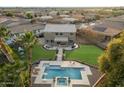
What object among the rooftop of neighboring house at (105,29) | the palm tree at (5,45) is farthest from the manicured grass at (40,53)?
the rooftop of neighboring house at (105,29)

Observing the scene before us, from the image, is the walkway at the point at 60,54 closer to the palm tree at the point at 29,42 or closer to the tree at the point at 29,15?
the palm tree at the point at 29,42

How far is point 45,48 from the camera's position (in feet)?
15.9

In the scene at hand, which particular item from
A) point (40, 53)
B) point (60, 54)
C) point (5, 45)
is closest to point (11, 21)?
point (5, 45)

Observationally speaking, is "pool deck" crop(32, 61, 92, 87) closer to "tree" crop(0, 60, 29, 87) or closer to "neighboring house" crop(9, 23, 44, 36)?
"tree" crop(0, 60, 29, 87)

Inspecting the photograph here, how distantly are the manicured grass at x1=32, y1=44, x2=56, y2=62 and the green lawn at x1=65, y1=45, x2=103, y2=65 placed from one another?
8.2 inches

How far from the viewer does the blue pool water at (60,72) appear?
4.78 m

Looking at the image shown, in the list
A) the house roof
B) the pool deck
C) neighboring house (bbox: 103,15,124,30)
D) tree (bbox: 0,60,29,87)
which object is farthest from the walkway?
neighboring house (bbox: 103,15,124,30)

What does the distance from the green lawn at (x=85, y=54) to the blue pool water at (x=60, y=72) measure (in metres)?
0.16

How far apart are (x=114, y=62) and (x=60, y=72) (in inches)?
29.2

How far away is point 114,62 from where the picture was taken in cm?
474
